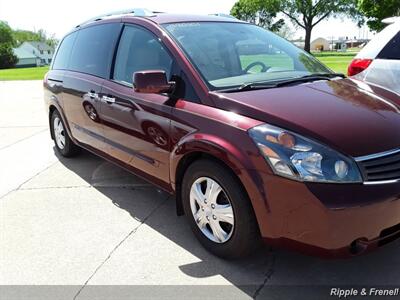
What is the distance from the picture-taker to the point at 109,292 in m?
3.04

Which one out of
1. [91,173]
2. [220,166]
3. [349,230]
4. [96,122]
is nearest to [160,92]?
[220,166]

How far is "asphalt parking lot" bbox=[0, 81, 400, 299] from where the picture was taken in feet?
10.1

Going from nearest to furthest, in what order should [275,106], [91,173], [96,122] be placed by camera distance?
[275,106] → [96,122] → [91,173]

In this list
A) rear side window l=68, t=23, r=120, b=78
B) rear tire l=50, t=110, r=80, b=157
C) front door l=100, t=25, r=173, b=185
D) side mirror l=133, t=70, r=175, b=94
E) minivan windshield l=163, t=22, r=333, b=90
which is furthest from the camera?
rear tire l=50, t=110, r=80, b=157

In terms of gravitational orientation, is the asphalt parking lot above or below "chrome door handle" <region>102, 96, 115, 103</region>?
below

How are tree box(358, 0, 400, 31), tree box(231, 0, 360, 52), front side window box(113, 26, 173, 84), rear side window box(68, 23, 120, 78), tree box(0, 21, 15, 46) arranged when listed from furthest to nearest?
tree box(0, 21, 15, 46) < tree box(231, 0, 360, 52) < tree box(358, 0, 400, 31) < rear side window box(68, 23, 120, 78) < front side window box(113, 26, 173, 84)

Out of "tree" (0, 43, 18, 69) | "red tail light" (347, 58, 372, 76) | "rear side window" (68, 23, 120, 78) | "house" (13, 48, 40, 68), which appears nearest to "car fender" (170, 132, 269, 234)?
"rear side window" (68, 23, 120, 78)

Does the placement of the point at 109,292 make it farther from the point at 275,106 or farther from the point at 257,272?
the point at 275,106

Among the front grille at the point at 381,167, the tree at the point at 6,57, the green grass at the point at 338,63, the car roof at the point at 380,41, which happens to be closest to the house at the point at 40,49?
the tree at the point at 6,57

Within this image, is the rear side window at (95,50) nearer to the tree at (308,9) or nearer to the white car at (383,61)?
the white car at (383,61)

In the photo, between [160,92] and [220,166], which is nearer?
[220,166]

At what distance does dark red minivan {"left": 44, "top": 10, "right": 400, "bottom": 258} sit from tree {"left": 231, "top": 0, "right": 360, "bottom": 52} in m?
60.0

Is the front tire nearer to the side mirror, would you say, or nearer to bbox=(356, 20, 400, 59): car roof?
the side mirror

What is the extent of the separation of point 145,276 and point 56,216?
1.48 meters
